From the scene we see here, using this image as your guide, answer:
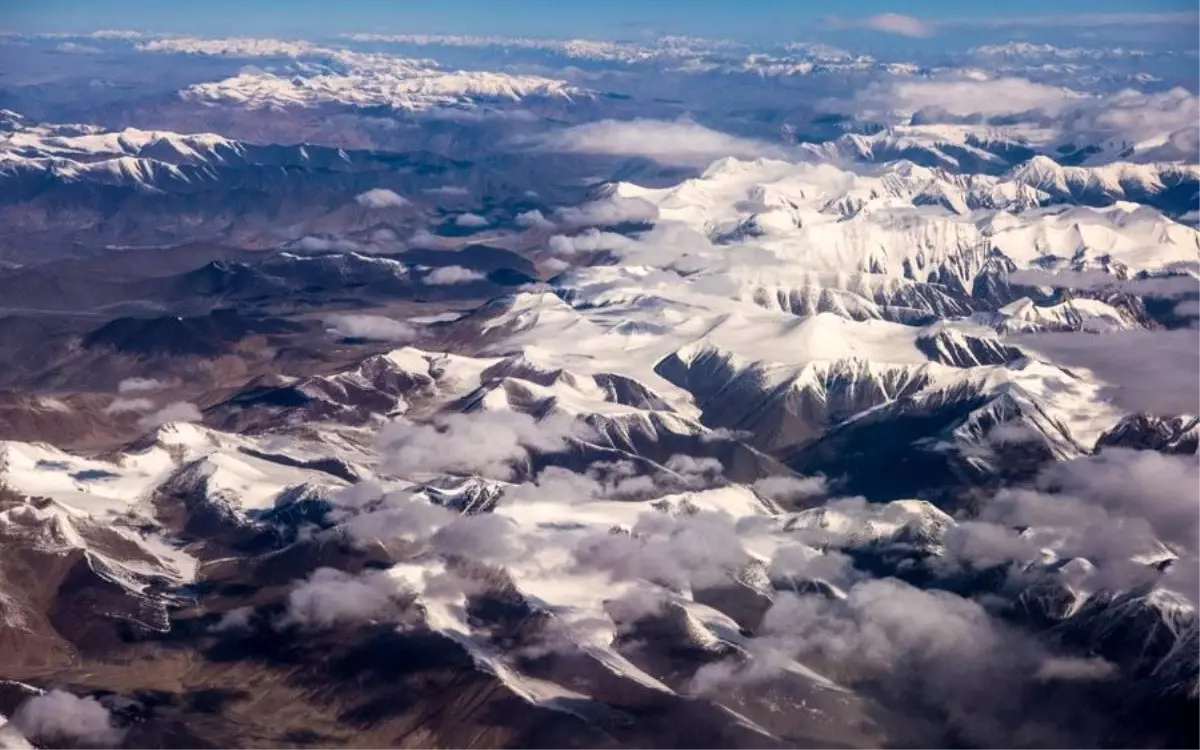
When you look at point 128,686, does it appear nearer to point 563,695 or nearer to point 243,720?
point 243,720

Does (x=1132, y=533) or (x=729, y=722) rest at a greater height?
(x=1132, y=533)

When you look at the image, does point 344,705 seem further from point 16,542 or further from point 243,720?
point 16,542

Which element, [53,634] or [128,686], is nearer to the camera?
[128,686]

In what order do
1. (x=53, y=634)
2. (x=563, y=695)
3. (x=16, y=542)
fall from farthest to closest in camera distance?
(x=16, y=542) < (x=53, y=634) < (x=563, y=695)

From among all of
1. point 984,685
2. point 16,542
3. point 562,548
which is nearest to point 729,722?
point 984,685

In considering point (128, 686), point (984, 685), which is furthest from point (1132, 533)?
point (128, 686)

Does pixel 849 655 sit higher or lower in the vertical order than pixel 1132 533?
lower

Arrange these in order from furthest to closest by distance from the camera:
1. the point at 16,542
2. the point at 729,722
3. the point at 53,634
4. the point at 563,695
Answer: the point at 16,542
the point at 53,634
the point at 563,695
the point at 729,722

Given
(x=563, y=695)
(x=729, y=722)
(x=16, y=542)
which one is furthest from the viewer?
(x=16, y=542)

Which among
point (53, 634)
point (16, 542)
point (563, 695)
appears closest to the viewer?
point (563, 695)
